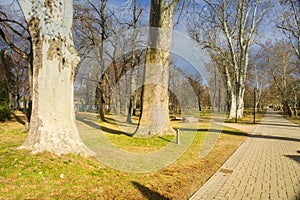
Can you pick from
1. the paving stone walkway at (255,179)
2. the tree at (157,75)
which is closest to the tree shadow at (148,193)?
the paving stone walkway at (255,179)

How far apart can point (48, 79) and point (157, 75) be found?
5060mm

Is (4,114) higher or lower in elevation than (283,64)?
lower

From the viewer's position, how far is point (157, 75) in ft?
29.6

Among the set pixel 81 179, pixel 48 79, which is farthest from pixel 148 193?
pixel 48 79

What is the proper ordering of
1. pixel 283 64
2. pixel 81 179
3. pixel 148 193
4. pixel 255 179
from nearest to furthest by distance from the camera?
pixel 148 193 → pixel 81 179 → pixel 255 179 → pixel 283 64

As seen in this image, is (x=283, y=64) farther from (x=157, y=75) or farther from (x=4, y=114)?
(x=4, y=114)

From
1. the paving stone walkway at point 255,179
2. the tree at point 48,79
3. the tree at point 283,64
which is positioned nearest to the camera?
the paving stone walkway at point 255,179

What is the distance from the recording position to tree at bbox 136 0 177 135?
354 inches

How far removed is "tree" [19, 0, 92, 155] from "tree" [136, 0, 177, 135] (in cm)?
442

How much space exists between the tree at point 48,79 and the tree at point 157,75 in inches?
174

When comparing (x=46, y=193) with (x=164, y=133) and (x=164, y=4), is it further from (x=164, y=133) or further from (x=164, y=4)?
(x=164, y=4)

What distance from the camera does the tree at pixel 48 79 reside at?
4.72m

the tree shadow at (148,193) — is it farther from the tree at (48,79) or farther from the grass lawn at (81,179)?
the tree at (48,79)

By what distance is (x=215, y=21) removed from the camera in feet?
71.5
